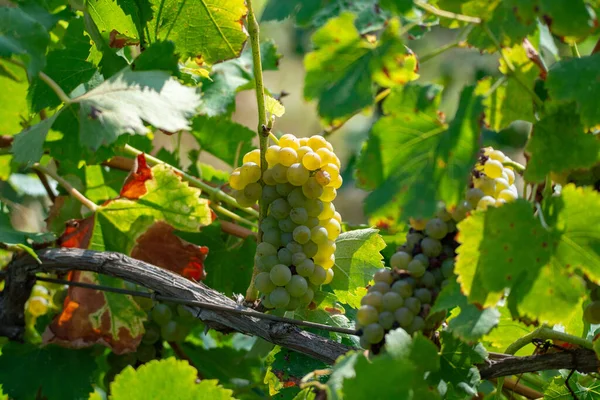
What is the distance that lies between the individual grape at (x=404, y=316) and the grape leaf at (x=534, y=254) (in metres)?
0.06

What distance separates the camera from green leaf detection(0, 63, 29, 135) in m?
1.16

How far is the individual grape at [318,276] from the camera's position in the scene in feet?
2.66

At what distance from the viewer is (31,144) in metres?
0.81

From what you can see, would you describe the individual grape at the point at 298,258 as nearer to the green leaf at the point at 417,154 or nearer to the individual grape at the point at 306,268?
the individual grape at the point at 306,268

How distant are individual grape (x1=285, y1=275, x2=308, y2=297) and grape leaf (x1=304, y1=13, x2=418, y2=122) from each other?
0.80 ft

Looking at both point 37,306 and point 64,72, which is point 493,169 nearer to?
point 64,72

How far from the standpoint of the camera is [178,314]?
111 centimetres

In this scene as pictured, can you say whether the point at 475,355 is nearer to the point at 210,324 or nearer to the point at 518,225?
the point at 518,225

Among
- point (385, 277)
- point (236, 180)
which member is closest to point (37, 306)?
point (236, 180)

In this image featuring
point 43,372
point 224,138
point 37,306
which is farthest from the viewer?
→ point 224,138

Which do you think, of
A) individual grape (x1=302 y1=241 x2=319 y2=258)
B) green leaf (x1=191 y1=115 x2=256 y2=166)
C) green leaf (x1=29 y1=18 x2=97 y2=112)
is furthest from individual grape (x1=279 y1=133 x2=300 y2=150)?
green leaf (x1=191 y1=115 x2=256 y2=166)

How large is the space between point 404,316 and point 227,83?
0.71 meters

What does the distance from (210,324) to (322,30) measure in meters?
0.38

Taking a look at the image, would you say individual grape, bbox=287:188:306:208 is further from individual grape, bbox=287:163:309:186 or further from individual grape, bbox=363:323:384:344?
individual grape, bbox=363:323:384:344
